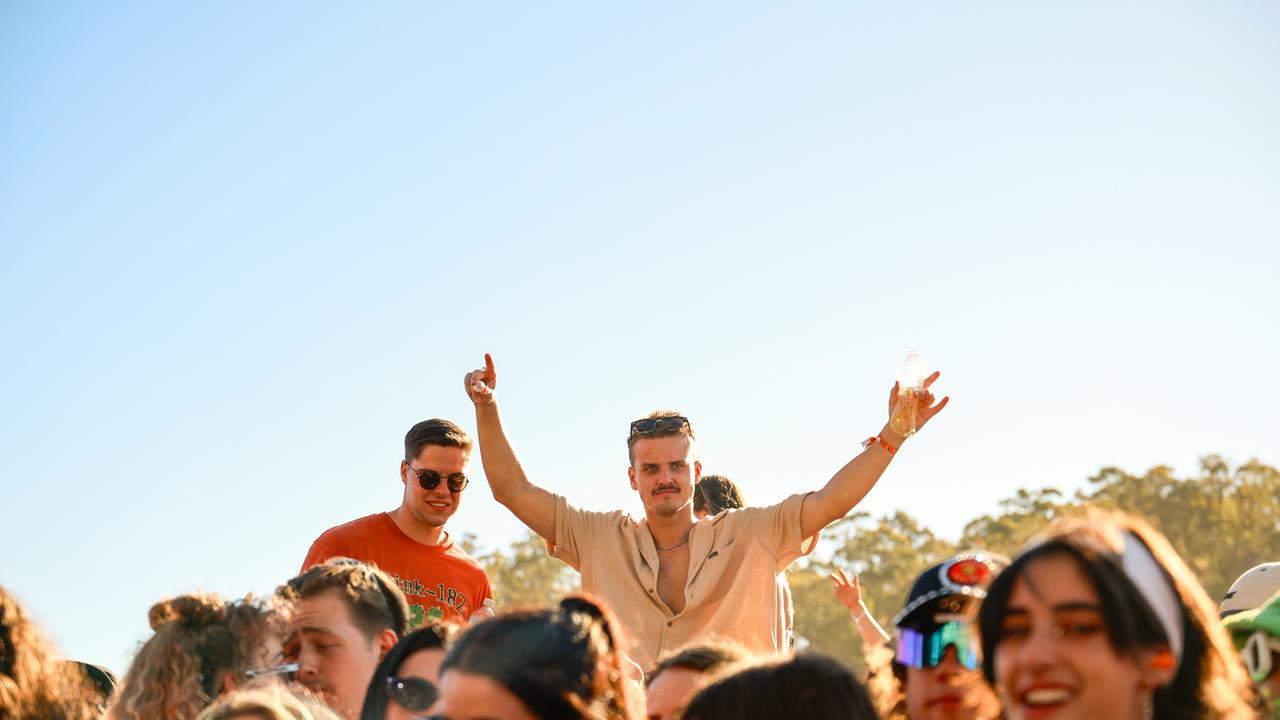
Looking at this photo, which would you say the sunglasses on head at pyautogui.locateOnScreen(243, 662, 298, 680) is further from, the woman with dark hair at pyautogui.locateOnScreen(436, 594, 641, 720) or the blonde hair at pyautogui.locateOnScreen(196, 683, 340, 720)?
the woman with dark hair at pyautogui.locateOnScreen(436, 594, 641, 720)

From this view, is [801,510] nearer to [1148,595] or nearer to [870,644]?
[870,644]

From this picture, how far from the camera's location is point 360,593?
15.2ft

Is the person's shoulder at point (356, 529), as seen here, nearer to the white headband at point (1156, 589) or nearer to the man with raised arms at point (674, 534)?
the man with raised arms at point (674, 534)

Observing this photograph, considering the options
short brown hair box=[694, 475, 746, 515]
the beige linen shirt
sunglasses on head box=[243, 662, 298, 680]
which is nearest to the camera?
sunglasses on head box=[243, 662, 298, 680]

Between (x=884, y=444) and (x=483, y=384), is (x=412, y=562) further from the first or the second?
(x=884, y=444)

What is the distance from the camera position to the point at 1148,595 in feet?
9.30

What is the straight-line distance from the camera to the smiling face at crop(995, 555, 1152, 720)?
2.76m

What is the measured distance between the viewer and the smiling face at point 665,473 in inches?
251

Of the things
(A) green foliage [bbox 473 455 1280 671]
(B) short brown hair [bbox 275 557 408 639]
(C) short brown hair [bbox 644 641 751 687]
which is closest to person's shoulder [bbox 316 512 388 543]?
(B) short brown hair [bbox 275 557 408 639]

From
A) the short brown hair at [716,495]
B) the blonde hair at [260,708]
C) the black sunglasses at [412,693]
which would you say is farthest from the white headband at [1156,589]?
the short brown hair at [716,495]

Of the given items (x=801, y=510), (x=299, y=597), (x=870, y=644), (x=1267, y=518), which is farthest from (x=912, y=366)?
(x=1267, y=518)

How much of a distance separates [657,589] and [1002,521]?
27.3 m

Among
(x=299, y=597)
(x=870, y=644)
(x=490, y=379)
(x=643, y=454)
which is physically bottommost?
(x=870, y=644)

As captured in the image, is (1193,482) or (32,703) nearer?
(32,703)
